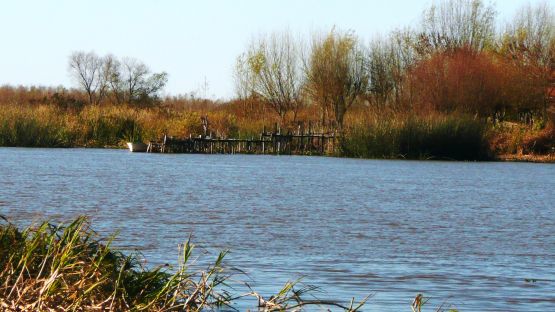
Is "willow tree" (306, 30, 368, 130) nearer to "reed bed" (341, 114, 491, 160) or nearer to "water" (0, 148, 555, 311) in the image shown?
"reed bed" (341, 114, 491, 160)

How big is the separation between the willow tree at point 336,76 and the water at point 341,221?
25631 mm

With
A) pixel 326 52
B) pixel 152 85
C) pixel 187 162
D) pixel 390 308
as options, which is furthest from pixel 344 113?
pixel 390 308

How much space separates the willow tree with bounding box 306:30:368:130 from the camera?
6562 cm

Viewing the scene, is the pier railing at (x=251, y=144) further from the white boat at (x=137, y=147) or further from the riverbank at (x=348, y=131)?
the riverbank at (x=348, y=131)

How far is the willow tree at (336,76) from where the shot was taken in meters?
65.6

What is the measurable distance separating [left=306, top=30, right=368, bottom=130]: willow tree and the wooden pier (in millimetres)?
5800

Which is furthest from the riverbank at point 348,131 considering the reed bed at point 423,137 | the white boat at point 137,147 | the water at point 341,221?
the water at point 341,221

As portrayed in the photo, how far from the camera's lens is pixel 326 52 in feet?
217

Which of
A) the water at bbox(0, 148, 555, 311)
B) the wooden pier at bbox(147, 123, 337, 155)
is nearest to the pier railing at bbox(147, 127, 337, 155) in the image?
the wooden pier at bbox(147, 123, 337, 155)

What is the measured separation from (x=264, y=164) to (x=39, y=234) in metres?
36.7

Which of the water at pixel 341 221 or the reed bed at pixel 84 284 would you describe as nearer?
the reed bed at pixel 84 284

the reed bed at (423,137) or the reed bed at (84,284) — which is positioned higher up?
the reed bed at (423,137)

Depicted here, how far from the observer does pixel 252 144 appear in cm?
6000

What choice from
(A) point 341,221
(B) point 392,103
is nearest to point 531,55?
(B) point 392,103
